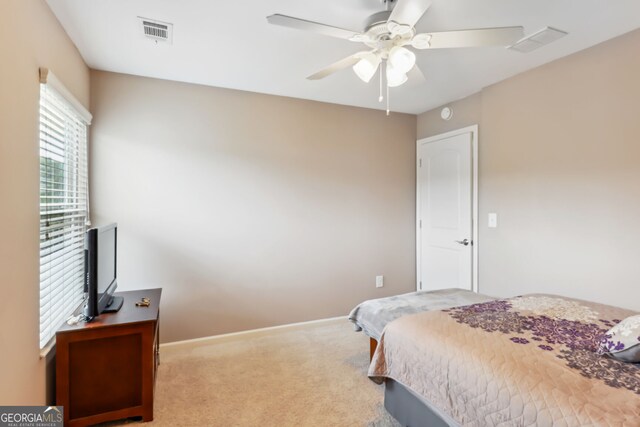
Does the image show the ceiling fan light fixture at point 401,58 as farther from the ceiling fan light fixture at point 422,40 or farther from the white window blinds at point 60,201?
the white window blinds at point 60,201

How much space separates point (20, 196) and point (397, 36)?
1.93 metres

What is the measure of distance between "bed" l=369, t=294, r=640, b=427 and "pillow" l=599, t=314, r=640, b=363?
27 millimetres

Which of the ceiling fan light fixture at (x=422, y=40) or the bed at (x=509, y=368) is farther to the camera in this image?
the ceiling fan light fixture at (x=422, y=40)

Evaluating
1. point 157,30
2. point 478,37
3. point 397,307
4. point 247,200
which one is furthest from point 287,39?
point 397,307

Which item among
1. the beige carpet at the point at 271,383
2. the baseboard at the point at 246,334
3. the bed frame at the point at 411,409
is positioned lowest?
the beige carpet at the point at 271,383

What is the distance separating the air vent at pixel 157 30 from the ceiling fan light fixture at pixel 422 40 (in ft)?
4.84

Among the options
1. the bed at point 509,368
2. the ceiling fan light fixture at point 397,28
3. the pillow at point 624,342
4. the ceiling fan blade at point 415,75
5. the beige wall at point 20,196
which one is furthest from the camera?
the ceiling fan blade at point 415,75

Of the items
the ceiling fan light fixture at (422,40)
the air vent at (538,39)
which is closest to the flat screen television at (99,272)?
the ceiling fan light fixture at (422,40)

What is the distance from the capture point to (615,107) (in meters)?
2.19

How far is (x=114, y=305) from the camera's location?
2162 millimetres

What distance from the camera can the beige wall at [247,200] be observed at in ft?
9.09

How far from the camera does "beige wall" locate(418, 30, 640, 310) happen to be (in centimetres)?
214

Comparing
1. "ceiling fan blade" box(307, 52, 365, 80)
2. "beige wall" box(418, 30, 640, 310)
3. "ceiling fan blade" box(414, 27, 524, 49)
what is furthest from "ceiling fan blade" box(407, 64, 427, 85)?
"beige wall" box(418, 30, 640, 310)

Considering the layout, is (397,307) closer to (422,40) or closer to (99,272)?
(422,40)
